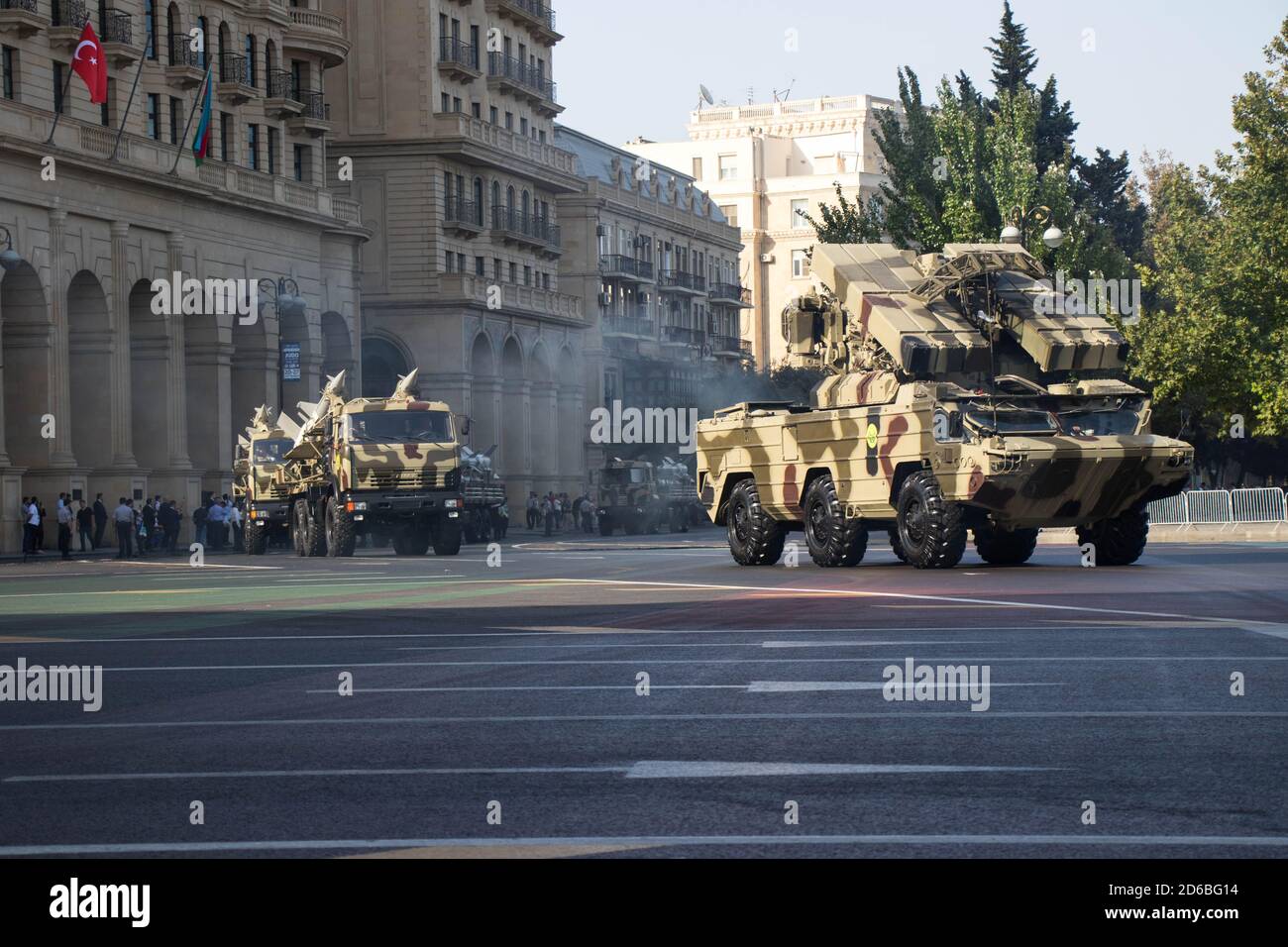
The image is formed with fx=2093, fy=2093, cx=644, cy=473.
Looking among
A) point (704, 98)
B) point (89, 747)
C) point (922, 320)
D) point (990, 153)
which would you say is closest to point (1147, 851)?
point (89, 747)

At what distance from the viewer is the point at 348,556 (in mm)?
42625

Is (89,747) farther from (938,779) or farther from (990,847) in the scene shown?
(990,847)

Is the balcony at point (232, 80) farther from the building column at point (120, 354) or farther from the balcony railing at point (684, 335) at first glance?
the balcony railing at point (684, 335)

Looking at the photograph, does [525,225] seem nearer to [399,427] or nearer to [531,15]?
[531,15]

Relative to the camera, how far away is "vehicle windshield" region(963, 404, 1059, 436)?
26469 millimetres

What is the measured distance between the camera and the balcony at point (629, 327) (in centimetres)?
10312

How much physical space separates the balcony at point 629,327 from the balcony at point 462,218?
56.0 ft

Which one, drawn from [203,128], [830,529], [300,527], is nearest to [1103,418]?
[830,529]

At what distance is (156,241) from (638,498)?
1890cm

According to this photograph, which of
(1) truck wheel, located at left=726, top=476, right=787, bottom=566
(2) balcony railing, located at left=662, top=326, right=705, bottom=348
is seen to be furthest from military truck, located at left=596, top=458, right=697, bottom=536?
(2) balcony railing, located at left=662, top=326, right=705, bottom=348

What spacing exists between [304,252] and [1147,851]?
65886 millimetres

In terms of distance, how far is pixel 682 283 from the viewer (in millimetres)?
115500

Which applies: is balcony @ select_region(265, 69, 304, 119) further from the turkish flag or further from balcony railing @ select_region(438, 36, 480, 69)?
the turkish flag

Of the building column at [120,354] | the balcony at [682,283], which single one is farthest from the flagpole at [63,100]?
the balcony at [682,283]
